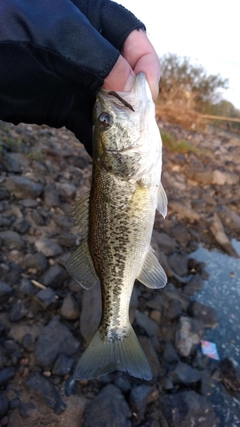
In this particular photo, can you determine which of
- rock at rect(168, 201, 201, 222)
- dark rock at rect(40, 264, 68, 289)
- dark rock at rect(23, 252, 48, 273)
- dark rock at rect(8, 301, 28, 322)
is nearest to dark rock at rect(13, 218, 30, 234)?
dark rock at rect(23, 252, 48, 273)

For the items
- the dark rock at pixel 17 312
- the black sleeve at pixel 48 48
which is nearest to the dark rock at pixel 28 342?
the dark rock at pixel 17 312

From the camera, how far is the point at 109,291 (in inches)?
103

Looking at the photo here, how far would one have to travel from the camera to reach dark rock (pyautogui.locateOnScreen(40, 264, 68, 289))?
158 inches

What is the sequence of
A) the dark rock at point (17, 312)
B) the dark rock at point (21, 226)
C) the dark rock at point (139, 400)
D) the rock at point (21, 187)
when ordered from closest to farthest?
the dark rock at point (139, 400)
the dark rock at point (17, 312)
the dark rock at point (21, 226)
the rock at point (21, 187)

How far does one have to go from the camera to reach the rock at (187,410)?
324 centimetres

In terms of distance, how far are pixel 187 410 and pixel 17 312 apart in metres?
1.81

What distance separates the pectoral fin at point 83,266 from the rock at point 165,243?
335cm

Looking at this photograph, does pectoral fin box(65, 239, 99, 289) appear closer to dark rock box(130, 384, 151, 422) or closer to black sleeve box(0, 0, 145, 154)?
black sleeve box(0, 0, 145, 154)

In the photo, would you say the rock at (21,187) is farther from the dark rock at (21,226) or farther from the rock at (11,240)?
the rock at (11,240)

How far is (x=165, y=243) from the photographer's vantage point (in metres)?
6.03

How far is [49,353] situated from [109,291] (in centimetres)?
119

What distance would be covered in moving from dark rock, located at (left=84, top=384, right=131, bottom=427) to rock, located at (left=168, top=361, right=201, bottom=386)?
0.71 metres

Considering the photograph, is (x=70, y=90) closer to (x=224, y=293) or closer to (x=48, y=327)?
(x=48, y=327)

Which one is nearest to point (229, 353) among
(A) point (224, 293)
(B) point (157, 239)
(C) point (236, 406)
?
(C) point (236, 406)
